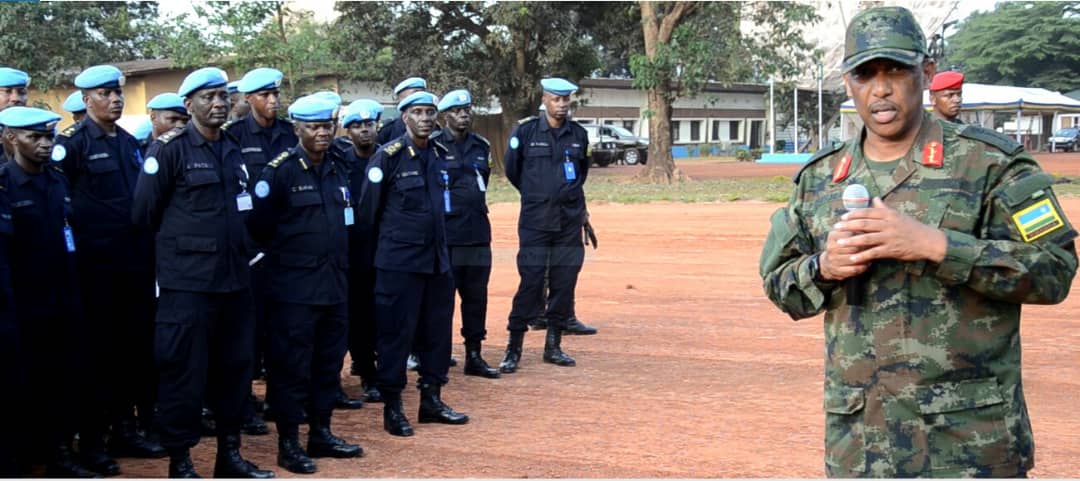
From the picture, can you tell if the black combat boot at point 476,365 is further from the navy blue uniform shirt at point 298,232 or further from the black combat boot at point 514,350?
the navy blue uniform shirt at point 298,232

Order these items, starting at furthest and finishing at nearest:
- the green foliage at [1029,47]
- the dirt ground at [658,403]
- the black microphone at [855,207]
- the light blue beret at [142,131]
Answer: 1. the green foliage at [1029,47]
2. the light blue beret at [142,131]
3. the dirt ground at [658,403]
4. the black microphone at [855,207]

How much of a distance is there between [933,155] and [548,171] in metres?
6.63

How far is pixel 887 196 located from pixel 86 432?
504cm

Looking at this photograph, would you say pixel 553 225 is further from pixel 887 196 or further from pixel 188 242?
pixel 887 196

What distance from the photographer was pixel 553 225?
937 centimetres

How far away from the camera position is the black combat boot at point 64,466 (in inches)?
243

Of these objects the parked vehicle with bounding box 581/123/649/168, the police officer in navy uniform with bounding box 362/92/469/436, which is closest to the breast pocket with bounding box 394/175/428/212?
the police officer in navy uniform with bounding box 362/92/469/436

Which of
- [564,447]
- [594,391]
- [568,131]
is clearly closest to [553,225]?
[568,131]

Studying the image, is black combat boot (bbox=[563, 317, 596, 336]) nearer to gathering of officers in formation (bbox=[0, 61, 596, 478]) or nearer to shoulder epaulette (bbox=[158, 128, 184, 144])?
gathering of officers in formation (bbox=[0, 61, 596, 478])

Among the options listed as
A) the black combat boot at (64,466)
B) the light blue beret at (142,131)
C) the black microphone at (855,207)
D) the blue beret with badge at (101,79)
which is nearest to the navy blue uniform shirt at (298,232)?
the blue beret with badge at (101,79)

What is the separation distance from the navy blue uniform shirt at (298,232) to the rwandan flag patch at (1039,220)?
441cm

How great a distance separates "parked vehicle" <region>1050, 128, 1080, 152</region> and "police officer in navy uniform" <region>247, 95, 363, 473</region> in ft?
163

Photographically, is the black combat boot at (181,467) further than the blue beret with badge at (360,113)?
No

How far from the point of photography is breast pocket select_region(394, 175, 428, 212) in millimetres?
7387
